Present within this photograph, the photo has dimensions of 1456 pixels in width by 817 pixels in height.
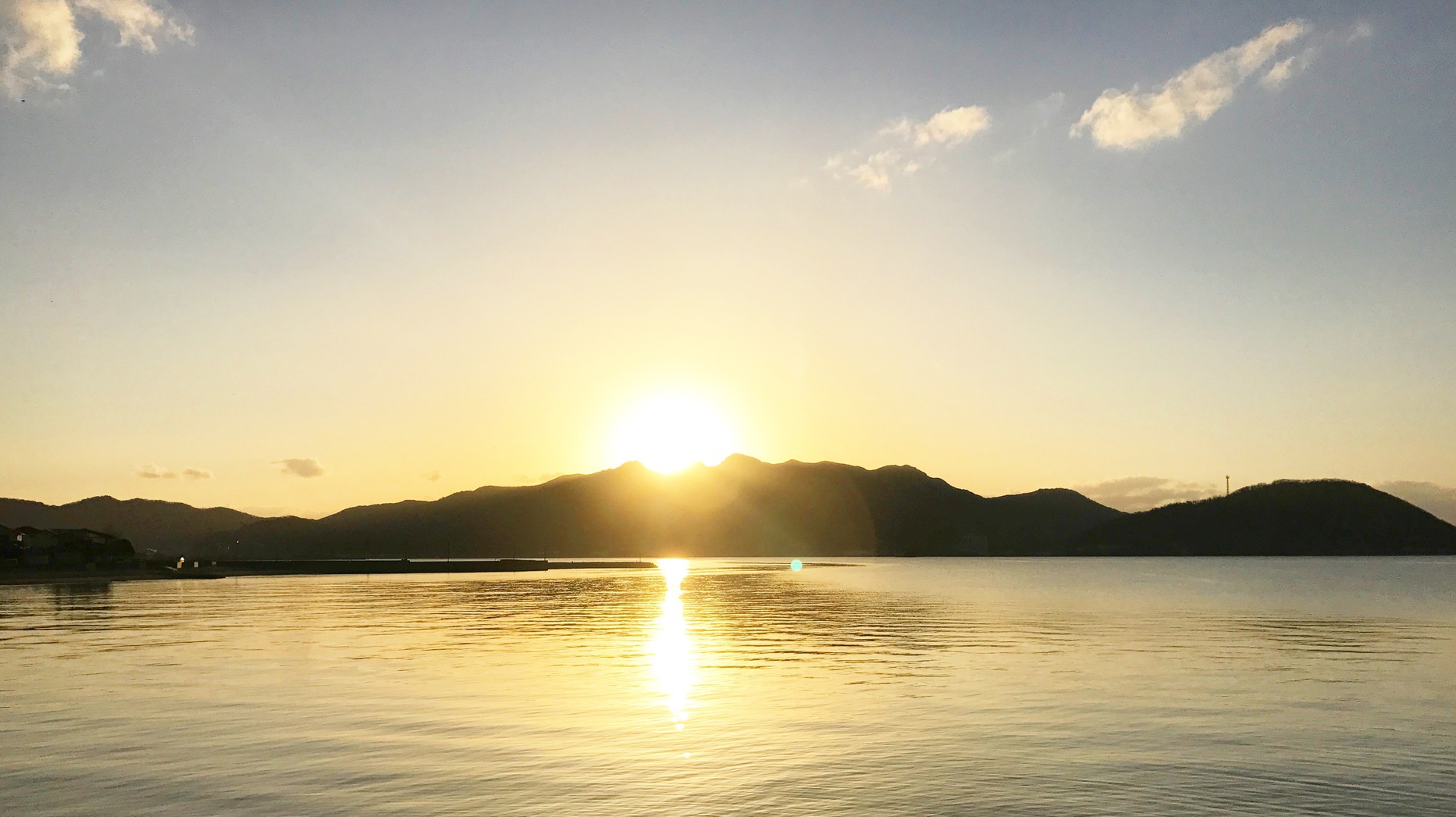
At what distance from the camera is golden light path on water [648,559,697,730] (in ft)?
124

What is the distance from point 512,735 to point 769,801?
→ 1131 cm

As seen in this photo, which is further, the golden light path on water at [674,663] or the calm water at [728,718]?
the golden light path on water at [674,663]

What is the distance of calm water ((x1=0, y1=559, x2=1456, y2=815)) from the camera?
77.8ft

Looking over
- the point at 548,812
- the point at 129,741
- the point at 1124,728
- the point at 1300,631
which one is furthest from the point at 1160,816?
the point at 1300,631

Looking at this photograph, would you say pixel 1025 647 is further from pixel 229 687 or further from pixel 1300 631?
pixel 229 687

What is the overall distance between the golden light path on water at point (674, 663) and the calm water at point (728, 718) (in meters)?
0.36

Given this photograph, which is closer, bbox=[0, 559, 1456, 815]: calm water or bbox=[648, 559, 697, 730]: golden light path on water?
bbox=[0, 559, 1456, 815]: calm water

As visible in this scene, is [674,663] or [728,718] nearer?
[728,718]

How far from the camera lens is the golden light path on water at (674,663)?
37.7 m

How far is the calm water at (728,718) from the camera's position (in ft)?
77.8

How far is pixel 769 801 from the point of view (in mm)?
22938

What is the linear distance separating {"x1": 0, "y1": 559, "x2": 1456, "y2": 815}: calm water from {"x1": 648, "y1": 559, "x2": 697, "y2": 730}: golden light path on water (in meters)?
0.36

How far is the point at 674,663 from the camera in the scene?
5175 centimetres

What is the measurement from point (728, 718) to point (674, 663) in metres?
17.6
